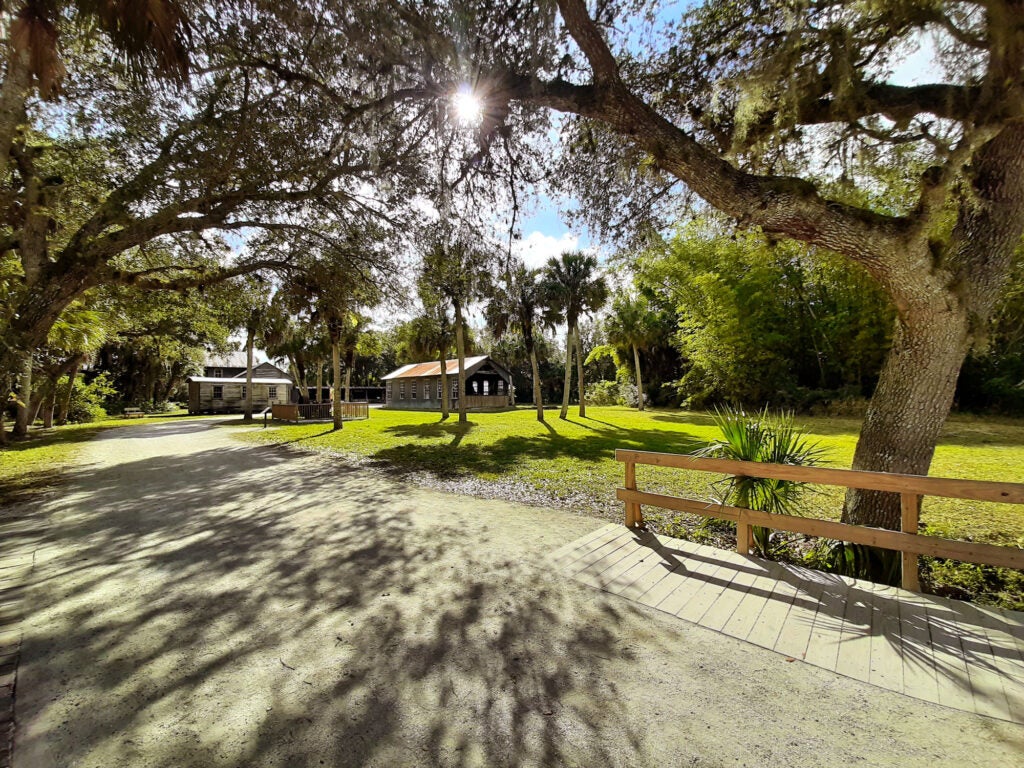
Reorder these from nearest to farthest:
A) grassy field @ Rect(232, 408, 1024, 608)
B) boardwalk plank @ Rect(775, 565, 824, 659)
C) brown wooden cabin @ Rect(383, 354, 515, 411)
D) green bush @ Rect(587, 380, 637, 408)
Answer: boardwalk plank @ Rect(775, 565, 824, 659) → grassy field @ Rect(232, 408, 1024, 608) → green bush @ Rect(587, 380, 637, 408) → brown wooden cabin @ Rect(383, 354, 515, 411)

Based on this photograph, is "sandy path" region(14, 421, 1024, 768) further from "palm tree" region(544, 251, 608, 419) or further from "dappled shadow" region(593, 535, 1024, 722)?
"palm tree" region(544, 251, 608, 419)

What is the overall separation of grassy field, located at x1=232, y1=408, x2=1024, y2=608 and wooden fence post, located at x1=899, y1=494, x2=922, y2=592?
0.71m

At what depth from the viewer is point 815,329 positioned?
2092 cm

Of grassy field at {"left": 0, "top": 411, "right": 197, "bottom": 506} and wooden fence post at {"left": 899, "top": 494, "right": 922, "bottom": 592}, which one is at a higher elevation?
wooden fence post at {"left": 899, "top": 494, "right": 922, "bottom": 592}

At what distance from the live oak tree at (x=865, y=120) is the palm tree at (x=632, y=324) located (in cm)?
2342

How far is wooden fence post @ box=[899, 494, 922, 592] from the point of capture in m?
3.36

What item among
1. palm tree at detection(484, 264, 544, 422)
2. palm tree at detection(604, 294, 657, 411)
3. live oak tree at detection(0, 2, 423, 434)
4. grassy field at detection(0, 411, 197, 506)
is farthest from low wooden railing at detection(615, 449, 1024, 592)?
palm tree at detection(604, 294, 657, 411)

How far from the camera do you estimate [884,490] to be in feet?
11.2

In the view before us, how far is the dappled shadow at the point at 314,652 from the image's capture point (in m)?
1.94

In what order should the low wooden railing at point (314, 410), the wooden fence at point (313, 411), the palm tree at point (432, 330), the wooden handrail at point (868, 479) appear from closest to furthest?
the wooden handrail at point (868, 479) < the palm tree at point (432, 330) < the wooden fence at point (313, 411) < the low wooden railing at point (314, 410)

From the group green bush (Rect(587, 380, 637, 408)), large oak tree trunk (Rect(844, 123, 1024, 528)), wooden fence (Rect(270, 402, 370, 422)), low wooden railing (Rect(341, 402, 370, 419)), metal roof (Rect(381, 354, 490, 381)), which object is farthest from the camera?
green bush (Rect(587, 380, 637, 408))

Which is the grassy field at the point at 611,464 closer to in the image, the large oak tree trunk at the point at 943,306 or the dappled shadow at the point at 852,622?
the large oak tree trunk at the point at 943,306

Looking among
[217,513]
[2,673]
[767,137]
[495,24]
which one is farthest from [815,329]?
[2,673]

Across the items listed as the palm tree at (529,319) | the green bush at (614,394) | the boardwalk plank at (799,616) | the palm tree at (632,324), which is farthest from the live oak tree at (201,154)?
the green bush at (614,394)
